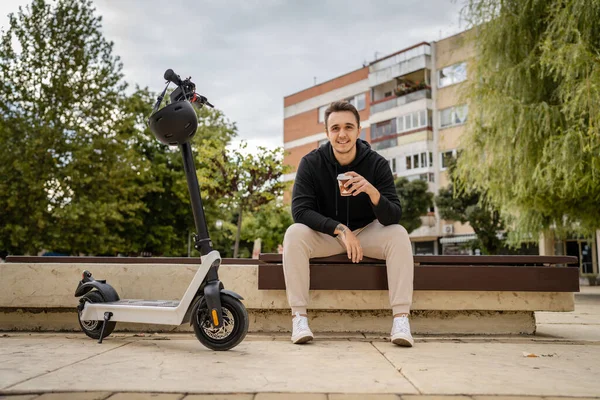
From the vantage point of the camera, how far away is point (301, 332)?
347 cm

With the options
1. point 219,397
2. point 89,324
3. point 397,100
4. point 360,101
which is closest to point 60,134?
point 89,324

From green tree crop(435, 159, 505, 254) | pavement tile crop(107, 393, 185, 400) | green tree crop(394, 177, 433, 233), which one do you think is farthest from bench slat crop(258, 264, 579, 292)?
green tree crop(394, 177, 433, 233)

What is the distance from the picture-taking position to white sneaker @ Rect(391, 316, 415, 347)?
3371mm

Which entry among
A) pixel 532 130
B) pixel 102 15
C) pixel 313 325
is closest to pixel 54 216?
pixel 102 15

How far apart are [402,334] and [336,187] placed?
1138 mm

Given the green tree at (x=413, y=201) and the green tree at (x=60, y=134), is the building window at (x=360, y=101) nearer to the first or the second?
the green tree at (x=413, y=201)

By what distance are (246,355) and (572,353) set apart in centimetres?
195

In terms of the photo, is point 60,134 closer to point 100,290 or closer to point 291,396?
point 100,290

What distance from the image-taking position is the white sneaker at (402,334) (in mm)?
3371

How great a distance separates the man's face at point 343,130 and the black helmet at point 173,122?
1016 mm

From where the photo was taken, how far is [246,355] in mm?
3035

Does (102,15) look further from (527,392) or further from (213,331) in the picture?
(527,392)

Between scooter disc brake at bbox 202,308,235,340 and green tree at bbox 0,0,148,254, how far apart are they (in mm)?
16175

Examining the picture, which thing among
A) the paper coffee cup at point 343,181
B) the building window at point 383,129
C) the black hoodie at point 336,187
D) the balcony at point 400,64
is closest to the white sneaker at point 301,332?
the black hoodie at point 336,187
